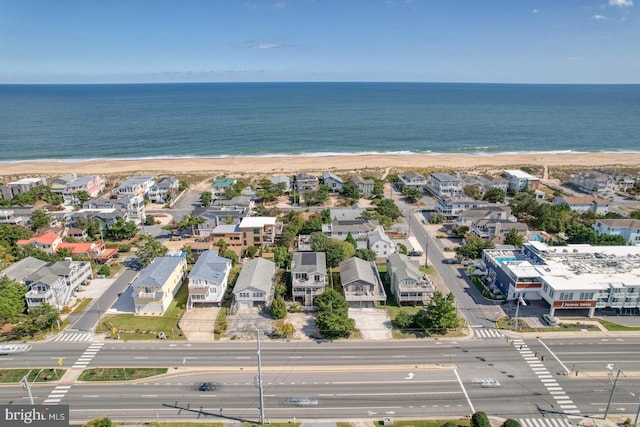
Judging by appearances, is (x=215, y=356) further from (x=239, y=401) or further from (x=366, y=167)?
(x=366, y=167)

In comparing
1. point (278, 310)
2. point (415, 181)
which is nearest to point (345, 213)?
point (415, 181)

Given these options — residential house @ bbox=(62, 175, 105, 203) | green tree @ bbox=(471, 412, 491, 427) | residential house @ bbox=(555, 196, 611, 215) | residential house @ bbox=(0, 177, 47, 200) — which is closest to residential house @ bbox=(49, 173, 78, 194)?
residential house @ bbox=(62, 175, 105, 203)

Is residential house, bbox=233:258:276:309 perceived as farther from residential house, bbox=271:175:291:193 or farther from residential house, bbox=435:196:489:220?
residential house, bbox=271:175:291:193

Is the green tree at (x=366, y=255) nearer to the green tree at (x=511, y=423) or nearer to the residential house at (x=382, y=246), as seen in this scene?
the residential house at (x=382, y=246)

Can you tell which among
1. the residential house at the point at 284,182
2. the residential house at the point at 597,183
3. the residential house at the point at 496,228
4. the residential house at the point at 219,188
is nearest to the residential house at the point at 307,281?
the residential house at the point at 496,228

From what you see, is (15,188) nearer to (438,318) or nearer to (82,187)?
(82,187)

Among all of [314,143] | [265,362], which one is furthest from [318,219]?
[314,143]
